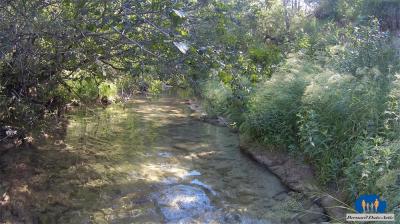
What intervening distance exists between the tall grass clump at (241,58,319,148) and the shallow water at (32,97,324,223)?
2.19 feet

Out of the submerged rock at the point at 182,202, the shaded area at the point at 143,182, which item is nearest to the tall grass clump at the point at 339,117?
the shaded area at the point at 143,182

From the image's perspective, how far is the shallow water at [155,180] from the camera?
5.70 m

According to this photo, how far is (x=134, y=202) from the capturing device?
236 inches

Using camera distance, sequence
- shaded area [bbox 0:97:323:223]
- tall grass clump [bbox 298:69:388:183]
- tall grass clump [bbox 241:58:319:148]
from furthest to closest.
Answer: tall grass clump [bbox 241:58:319:148] < tall grass clump [bbox 298:69:388:183] < shaded area [bbox 0:97:323:223]

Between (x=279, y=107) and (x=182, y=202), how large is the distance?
2995 millimetres

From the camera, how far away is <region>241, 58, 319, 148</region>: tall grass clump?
25.5 ft

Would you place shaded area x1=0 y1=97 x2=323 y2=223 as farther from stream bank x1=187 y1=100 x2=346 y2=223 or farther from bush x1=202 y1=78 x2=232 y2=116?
bush x1=202 y1=78 x2=232 y2=116

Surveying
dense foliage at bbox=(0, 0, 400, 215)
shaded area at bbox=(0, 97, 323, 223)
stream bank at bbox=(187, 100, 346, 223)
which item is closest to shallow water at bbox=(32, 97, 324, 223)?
shaded area at bbox=(0, 97, 323, 223)

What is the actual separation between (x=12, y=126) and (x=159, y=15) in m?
4.07

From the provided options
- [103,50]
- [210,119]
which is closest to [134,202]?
[103,50]

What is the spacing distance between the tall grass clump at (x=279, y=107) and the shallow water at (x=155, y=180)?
2.19 feet

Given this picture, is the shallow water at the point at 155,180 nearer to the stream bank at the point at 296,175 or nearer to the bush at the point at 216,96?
the stream bank at the point at 296,175

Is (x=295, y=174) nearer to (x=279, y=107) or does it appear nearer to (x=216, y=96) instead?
(x=279, y=107)

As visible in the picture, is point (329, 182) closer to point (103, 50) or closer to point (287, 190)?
point (287, 190)
